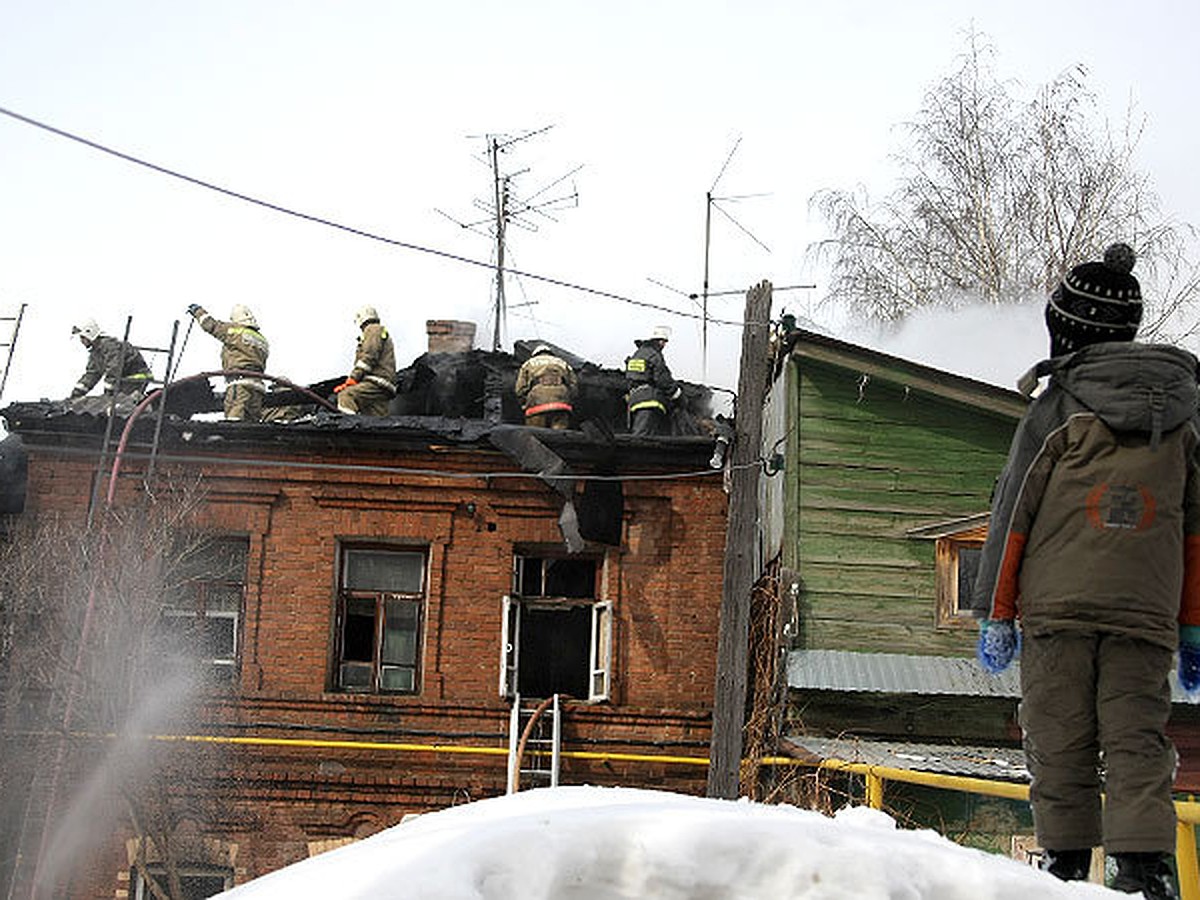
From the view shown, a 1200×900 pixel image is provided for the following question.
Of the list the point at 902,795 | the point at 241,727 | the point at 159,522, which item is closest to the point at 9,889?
the point at 241,727

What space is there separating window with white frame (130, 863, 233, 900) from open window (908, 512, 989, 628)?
7.67 m

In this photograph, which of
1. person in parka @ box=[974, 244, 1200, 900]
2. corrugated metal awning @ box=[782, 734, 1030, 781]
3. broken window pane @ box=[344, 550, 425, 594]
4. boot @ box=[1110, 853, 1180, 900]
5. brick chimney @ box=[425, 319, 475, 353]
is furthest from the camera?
brick chimney @ box=[425, 319, 475, 353]

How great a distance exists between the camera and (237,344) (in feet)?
56.1

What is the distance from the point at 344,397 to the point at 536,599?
3.33 metres

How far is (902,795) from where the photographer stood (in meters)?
10.6

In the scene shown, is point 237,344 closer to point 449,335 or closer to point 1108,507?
point 449,335


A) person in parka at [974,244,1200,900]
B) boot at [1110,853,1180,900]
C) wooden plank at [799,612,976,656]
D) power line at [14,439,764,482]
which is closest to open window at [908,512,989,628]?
wooden plank at [799,612,976,656]

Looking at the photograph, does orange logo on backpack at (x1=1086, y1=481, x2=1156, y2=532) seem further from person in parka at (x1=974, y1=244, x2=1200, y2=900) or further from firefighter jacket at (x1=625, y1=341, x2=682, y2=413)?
firefighter jacket at (x1=625, y1=341, x2=682, y2=413)

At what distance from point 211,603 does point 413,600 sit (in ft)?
7.09

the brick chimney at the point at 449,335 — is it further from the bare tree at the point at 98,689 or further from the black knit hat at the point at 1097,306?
the black knit hat at the point at 1097,306

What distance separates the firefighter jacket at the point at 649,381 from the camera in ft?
55.1

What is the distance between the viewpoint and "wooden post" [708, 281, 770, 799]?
40.9 feet

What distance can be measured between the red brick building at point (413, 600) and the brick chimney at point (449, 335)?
456cm

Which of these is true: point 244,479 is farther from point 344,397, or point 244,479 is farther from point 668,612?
point 668,612
